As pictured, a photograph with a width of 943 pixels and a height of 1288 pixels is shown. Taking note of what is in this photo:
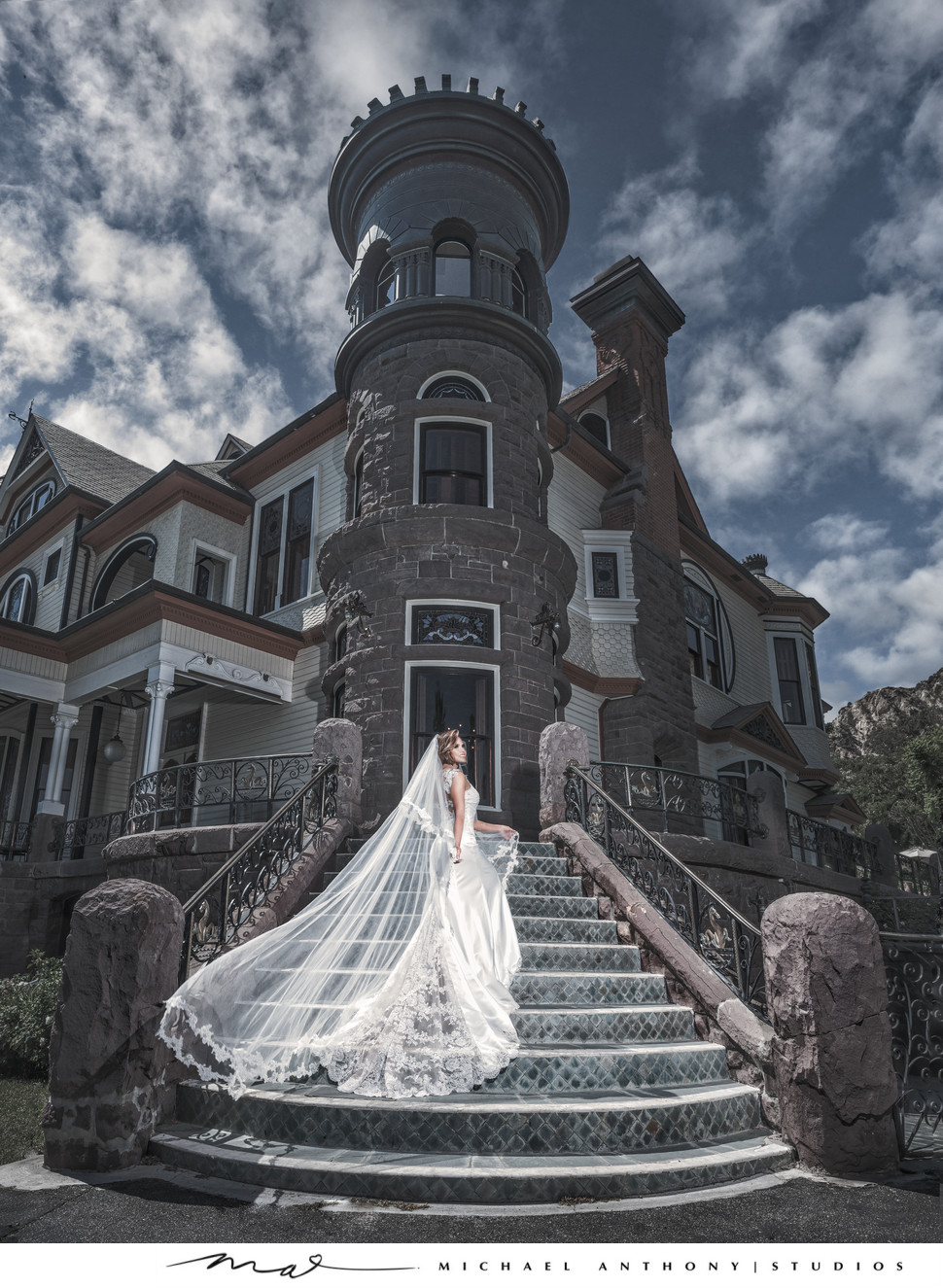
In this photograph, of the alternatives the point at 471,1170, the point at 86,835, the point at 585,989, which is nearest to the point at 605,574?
the point at 86,835

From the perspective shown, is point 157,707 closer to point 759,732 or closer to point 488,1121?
point 488,1121

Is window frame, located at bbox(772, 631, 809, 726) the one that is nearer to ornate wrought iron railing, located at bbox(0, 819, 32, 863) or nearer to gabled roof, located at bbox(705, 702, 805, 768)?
gabled roof, located at bbox(705, 702, 805, 768)

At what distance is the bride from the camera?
5.44 m

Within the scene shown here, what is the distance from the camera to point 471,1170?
445 cm

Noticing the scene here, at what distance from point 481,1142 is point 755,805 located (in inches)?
371

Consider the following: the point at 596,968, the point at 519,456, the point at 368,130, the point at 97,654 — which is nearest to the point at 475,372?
the point at 519,456

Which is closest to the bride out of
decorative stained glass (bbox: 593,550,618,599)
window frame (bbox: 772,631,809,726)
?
decorative stained glass (bbox: 593,550,618,599)

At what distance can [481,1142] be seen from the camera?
494 cm

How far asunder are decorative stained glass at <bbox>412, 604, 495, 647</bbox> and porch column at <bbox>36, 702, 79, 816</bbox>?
26.8ft

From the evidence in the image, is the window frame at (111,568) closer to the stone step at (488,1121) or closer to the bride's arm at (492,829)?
the bride's arm at (492,829)

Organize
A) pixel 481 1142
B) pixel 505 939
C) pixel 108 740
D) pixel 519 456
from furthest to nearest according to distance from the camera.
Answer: pixel 108 740 → pixel 519 456 → pixel 505 939 → pixel 481 1142

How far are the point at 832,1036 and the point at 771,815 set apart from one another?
8.24 m
